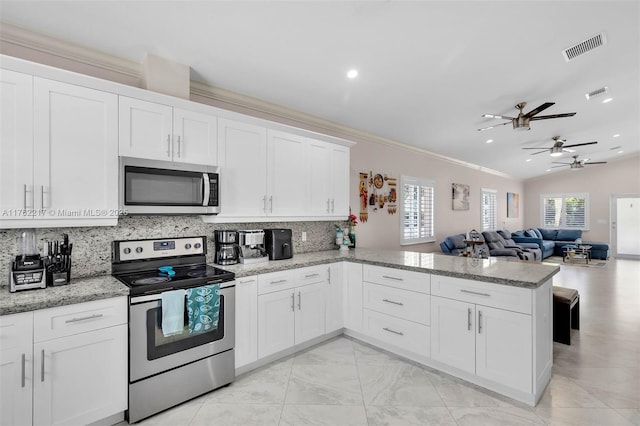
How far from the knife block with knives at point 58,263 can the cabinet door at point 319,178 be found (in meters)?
2.25

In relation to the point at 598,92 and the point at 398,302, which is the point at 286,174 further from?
the point at 598,92

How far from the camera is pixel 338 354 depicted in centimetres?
315

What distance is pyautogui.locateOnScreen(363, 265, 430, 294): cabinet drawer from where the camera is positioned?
2.84 meters

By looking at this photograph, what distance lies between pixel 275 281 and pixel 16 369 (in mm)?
1751

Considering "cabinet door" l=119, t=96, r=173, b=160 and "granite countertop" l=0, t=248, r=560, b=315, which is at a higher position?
"cabinet door" l=119, t=96, r=173, b=160

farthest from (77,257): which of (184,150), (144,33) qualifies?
(144,33)

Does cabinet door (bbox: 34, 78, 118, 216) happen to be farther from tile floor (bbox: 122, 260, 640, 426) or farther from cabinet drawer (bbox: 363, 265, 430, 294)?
cabinet drawer (bbox: 363, 265, 430, 294)

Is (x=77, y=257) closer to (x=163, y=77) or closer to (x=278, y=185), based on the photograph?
(x=163, y=77)

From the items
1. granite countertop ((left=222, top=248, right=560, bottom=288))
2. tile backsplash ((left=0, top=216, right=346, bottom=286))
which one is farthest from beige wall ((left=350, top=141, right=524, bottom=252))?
tile backsplash ((left=0, top=216, right=346, bottom=286))

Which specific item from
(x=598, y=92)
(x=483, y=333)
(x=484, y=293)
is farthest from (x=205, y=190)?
(x=598, y=92)

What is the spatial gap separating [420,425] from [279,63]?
10.3 feet

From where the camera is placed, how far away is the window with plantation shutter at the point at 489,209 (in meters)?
9.27

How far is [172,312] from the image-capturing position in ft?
7.22

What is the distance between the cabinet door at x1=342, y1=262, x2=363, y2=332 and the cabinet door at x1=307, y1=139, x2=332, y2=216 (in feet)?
2.52
